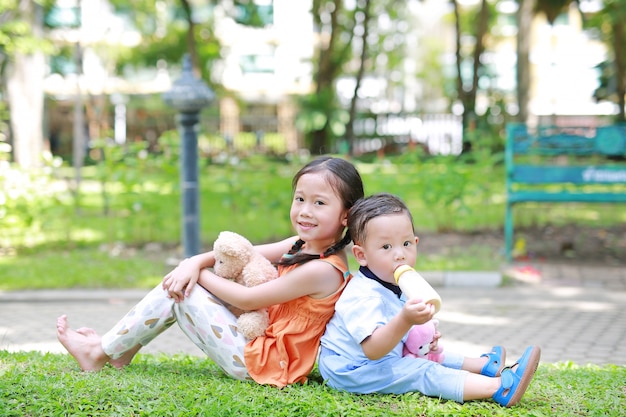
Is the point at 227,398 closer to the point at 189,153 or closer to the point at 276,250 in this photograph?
the point at 276,250

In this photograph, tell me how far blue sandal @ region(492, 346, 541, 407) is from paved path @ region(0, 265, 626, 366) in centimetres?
231

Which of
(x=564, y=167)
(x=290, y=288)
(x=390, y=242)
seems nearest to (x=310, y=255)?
(x=290, y=288)

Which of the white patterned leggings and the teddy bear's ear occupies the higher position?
the teddy bear's ear

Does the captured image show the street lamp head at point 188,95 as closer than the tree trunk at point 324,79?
Yes

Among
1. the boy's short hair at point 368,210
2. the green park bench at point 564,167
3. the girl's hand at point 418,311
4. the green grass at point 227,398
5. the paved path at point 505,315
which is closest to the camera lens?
the girl's hand at point 418,311

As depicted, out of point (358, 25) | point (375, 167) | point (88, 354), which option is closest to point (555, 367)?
point (88, 354)

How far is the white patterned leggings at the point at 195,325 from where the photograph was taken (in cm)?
366

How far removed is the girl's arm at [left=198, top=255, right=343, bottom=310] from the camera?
138 inches

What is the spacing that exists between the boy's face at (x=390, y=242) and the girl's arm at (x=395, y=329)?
0.95ft

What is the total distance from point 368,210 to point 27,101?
13.2 m

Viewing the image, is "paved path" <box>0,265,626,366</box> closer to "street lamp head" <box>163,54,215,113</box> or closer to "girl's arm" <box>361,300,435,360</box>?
"street lamp head" <box>163,54,215,113</box>

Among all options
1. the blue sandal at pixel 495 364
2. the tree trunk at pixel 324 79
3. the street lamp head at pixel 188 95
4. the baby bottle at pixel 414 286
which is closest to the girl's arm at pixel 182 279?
the baby bottle at pixel 414 286

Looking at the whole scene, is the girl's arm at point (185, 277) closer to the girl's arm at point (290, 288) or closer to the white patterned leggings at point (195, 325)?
the white patterned leggings at point (195, 325)

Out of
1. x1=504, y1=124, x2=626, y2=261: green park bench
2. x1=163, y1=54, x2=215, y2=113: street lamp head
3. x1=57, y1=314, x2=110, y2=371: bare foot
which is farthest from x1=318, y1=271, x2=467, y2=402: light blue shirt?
x1=504, y1=124, x2=626, y2=261: green park bench
